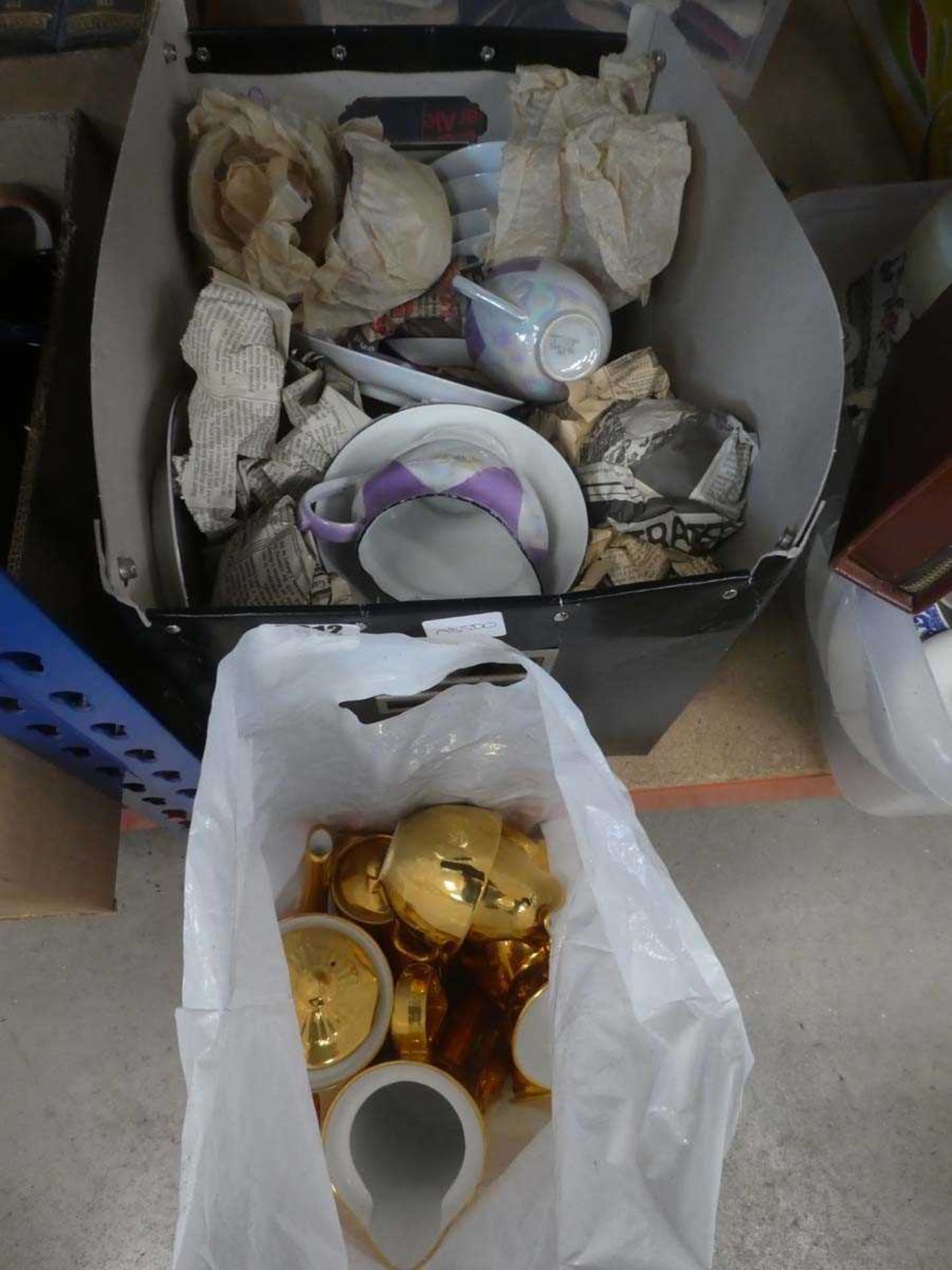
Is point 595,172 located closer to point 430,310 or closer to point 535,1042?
point 430,310

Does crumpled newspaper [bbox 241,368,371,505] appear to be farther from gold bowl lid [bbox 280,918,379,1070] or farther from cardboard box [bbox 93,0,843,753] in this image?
gold bowl lid [bbox 280,918,379,1070]

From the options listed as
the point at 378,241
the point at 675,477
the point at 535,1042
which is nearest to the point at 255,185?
the point at 378,241

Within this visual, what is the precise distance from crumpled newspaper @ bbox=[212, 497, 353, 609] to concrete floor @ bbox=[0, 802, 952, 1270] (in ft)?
1.15

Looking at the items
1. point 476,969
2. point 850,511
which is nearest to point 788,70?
point 850,511

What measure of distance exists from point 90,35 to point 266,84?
0.26m

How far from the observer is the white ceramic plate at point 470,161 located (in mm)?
629

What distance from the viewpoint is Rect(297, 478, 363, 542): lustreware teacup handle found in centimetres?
50

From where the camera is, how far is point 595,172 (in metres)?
0.58

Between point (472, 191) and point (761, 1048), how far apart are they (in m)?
0.70

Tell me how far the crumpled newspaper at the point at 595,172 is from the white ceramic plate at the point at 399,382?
109 millimetres

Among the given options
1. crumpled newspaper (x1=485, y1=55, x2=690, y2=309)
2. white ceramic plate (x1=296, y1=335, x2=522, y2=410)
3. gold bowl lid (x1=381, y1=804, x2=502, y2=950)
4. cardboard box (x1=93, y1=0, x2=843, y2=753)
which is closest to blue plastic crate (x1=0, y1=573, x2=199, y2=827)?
cardboard box (x1=93, y1=0, x2=843, y2=753)

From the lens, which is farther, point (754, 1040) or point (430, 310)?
point (754, 1040)

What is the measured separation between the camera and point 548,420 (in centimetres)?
60

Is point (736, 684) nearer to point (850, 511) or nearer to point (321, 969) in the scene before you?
point (850, 511)
